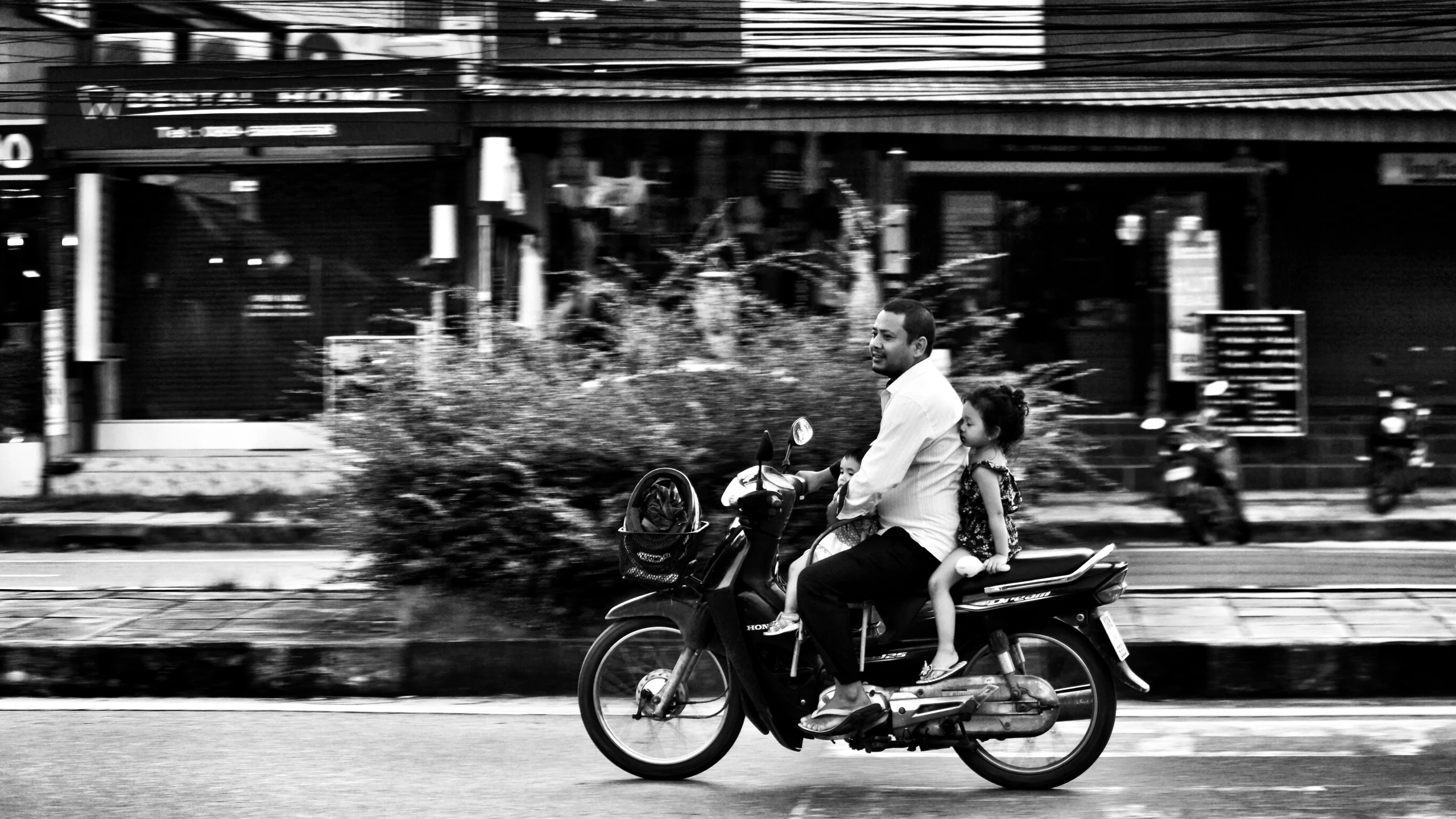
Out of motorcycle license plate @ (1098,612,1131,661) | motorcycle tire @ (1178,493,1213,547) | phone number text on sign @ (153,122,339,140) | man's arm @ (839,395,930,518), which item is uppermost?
phone number text on sign @ (153,122,339,140)

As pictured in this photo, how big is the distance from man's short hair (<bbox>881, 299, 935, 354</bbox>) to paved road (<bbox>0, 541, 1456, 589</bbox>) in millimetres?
3961

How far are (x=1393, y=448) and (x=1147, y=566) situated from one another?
3.87m

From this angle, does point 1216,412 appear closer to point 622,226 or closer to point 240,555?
point 622,226

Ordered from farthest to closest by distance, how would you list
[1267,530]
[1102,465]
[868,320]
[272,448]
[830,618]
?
[272,448] → [1102,465] → [1267,530] → [868,320] → [830,618]

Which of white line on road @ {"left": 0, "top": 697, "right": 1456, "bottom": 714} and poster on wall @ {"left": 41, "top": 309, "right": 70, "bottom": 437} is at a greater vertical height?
poster on wall @ {"left": 41, "top": 309, "right": 70, "bottom": 437}

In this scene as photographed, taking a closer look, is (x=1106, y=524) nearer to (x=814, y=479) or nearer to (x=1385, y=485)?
(x=1385, y=485)

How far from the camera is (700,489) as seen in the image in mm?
7125

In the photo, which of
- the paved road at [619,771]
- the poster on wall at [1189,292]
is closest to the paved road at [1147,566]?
the paved road at [619,771]

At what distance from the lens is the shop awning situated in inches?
532

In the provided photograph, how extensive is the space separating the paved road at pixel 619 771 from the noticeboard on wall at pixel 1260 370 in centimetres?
775

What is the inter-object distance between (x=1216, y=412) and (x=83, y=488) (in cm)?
1039

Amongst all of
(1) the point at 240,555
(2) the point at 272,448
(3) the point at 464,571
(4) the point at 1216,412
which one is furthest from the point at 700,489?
(2) the point at 272,448

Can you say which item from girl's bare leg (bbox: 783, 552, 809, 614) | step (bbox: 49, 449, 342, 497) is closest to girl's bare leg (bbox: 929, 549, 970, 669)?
girl's bare leg (bbox: 783, 552, 809, 614)

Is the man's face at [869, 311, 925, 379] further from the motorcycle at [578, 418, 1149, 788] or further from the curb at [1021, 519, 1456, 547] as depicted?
the curb at [1021, 519, 1456, 547]
